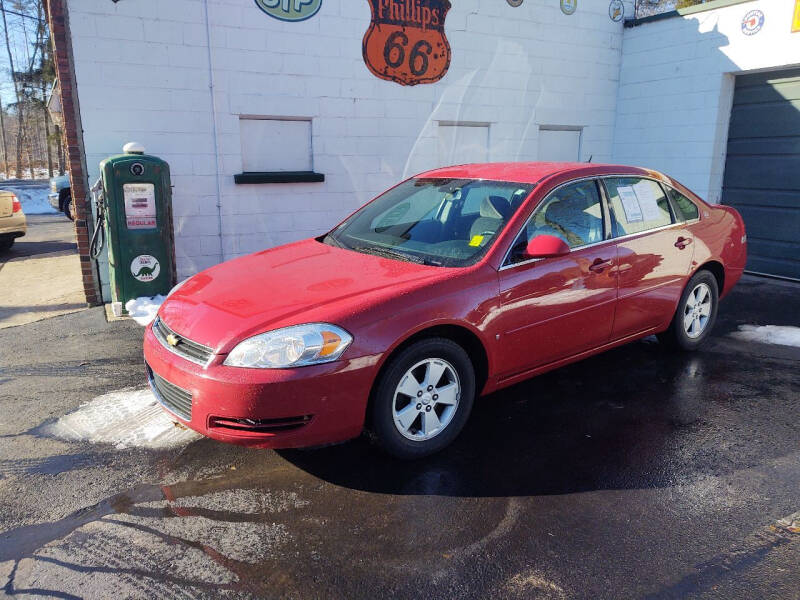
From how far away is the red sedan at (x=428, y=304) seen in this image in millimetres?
2977

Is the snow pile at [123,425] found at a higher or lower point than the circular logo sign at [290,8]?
lower

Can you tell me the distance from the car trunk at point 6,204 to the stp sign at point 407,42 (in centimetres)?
733

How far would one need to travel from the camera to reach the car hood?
10.0 ft

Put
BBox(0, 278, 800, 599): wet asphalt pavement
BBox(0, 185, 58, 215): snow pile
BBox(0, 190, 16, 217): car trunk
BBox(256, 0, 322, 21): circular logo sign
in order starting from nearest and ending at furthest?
BBox(0, 278, 800, 599): wet asphalt pavement → BBox(256, 0, 322, 21): circular logo sign → BBox(0, 190, 16, 217): car trunk → BBox(0, 185, 58, 215): snow pile

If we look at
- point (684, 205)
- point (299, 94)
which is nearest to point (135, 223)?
point (299, 94)

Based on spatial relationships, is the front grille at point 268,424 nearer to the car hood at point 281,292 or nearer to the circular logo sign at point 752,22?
the car hood at point 281,292

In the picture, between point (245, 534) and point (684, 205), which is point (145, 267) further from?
point (684, 205)

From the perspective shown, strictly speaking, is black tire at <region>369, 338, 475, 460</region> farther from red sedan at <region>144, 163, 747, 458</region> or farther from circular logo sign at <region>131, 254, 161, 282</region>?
circular logo sign at <region>131, 254, 161, 282</region>

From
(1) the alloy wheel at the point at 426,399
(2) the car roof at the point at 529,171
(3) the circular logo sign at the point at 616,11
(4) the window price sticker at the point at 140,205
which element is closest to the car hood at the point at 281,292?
(1) the alloy wheel at the point at 426,399

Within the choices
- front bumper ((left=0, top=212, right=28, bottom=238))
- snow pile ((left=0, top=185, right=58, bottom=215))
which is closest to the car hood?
front bumper ((left=0, top=212, right=28, bottom=238))

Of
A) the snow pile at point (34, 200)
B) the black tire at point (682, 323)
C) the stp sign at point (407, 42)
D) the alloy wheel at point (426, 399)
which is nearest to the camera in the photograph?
the alloy wheel at point (426, 399)

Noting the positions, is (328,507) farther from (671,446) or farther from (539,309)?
(671,446)

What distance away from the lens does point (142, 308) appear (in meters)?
6.21

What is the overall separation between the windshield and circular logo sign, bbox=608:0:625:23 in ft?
22.2
